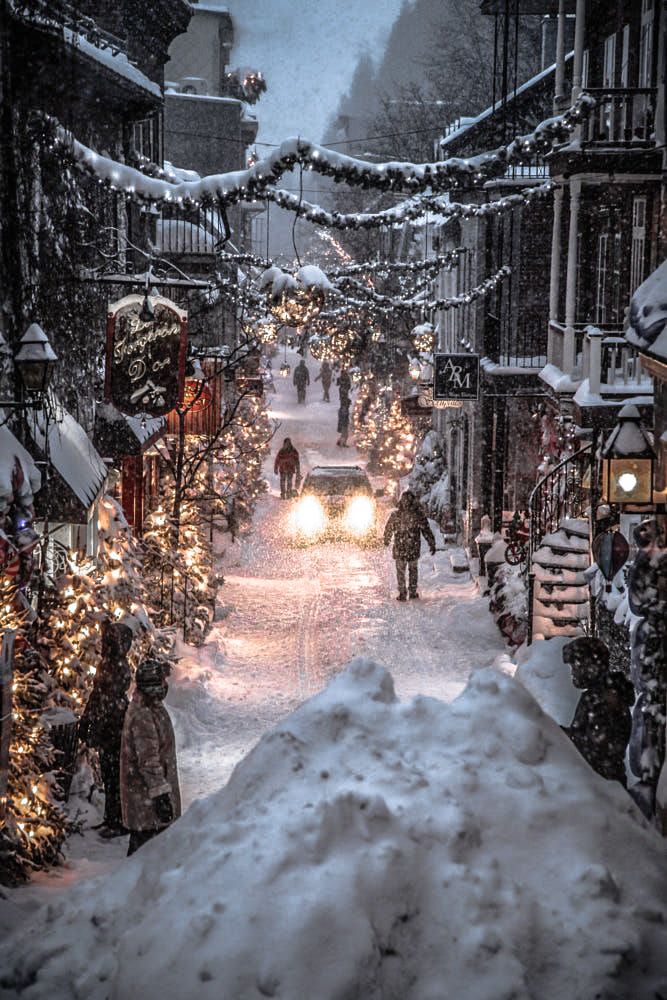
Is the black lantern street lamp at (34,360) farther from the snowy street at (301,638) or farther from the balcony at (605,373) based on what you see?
the balcony at (605,373)

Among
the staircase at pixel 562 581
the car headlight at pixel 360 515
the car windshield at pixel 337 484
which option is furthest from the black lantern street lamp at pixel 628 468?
the car windshield at pixel 337 484

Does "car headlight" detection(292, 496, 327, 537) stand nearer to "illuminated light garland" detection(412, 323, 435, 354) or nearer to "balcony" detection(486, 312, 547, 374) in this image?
"illuminated light garland" detection(412, 323, 435, 354)

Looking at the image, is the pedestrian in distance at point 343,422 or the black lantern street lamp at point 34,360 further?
the pedestrian in distance at point 343,422

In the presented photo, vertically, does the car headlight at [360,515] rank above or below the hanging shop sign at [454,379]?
below

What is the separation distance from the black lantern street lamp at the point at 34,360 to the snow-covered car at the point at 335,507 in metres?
16.1

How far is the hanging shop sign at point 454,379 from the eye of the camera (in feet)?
73.9

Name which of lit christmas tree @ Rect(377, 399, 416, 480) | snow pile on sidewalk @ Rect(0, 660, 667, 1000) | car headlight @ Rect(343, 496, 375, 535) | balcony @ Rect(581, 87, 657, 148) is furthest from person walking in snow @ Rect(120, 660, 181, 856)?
lit christmas tree @ Rect(377, 399, 416, 480)

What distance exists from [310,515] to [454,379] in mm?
6218

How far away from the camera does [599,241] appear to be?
1825 cm

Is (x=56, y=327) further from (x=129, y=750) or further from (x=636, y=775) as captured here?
(x=636, y=775)

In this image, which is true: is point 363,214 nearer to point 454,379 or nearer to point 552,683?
point 552,683

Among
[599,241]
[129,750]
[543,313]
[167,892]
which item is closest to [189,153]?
[543,313]

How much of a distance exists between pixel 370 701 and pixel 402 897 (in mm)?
1389

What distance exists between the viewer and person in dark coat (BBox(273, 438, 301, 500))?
1288 inches
